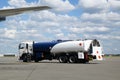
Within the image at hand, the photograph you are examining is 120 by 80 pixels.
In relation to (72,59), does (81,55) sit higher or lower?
higher

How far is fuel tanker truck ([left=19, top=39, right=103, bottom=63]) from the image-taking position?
3656 centimetres

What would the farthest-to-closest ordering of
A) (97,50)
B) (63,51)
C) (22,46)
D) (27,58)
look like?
(22,46) < (27,58) < (63,51) < (97,50)

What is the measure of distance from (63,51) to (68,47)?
33.7 inches

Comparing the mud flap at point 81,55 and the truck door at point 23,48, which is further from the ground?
the truck door at point 23,48

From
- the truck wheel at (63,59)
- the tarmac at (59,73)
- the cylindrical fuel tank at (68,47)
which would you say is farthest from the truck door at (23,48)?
the tarmac at (59,73)

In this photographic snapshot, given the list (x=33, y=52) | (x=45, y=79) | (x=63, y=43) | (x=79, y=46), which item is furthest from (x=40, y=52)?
(x=45, y=79)

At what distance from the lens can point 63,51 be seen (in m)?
38.5

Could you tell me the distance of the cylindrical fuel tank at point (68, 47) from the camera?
37.0 metres

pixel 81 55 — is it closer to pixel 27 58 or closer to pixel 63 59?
pixel 63 59

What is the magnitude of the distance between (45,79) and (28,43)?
27164 mm

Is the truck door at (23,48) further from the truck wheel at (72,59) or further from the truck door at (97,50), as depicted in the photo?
the truck door at (97,50)

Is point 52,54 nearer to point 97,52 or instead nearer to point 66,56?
point 66,56

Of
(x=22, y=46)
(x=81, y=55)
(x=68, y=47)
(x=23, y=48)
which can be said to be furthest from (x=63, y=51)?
(x=22, y=46)

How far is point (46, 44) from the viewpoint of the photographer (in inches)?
1599
